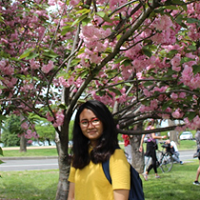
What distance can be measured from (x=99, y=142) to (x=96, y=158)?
143mm

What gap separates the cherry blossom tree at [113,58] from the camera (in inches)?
92.9

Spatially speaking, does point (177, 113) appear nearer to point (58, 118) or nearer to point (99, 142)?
point (58, 118)

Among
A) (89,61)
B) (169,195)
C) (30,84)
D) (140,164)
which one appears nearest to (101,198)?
(89,61)

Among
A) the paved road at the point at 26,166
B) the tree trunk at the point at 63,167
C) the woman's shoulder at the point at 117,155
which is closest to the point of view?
the woman's shoulder at the point at 117,155

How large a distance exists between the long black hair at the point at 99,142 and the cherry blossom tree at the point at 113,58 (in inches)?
24.1

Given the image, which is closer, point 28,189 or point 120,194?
point 120,194

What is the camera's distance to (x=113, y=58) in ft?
10.8

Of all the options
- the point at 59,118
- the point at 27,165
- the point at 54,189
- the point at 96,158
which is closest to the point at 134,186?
the point at 96,158

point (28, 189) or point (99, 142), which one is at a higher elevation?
point (99, 142)

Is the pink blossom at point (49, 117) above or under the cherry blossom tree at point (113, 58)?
under

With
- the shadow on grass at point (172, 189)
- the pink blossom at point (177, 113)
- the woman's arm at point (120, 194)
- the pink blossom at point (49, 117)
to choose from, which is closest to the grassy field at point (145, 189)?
the shadow on grass at point (172, 189)

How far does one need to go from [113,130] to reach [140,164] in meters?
7.05

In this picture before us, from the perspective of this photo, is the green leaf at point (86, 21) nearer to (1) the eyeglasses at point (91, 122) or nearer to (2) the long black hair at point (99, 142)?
(2) the long black hair at point (99, 142)

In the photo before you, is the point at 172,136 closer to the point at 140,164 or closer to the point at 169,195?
the point at 140,164
